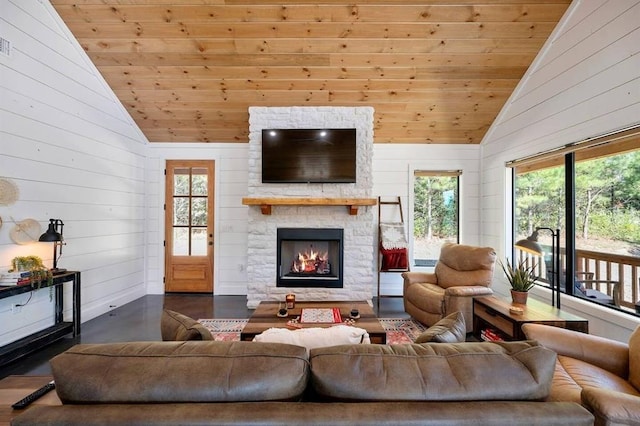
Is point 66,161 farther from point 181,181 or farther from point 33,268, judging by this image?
point 181,181

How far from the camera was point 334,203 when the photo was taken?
13.6ft

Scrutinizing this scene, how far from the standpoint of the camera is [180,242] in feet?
16.8

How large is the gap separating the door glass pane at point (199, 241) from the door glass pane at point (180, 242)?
0.10 meters

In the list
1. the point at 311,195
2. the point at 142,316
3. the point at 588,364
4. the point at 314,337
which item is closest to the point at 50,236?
the point at 142,316

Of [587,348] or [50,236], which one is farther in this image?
[50,236]

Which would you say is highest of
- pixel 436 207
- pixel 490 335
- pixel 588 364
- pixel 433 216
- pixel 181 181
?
pixel 181 181

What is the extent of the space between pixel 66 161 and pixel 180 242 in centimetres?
204

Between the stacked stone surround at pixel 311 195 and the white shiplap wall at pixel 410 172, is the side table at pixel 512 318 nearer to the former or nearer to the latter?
the stacked stone surround at pixel 311 195

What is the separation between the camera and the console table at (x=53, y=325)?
2.65 meters

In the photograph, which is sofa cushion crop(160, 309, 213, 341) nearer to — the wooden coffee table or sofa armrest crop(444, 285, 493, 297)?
the wooden coffee table

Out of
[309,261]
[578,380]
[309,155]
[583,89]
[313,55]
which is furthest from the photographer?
[309,261]

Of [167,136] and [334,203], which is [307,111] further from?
[167,136]

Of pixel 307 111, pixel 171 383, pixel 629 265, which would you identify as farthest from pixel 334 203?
pixel 171 383

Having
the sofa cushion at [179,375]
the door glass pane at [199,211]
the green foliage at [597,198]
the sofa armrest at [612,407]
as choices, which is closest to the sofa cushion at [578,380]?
the sofa armrest at [612,407]
